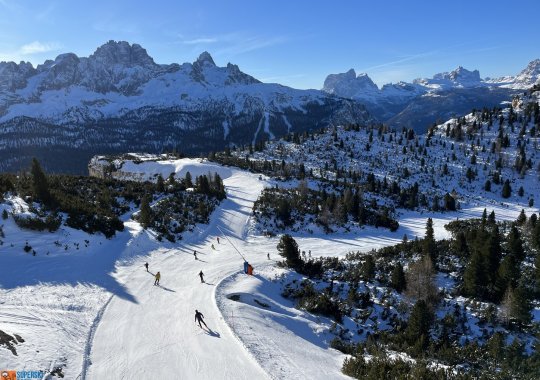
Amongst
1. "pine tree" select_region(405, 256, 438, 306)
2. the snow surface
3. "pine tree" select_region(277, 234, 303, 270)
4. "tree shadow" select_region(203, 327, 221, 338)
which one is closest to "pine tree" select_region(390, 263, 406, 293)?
"pine tree" select_region(405, 256, 438, 306)

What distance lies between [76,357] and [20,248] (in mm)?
20186

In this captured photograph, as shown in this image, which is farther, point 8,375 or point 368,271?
point 368,271

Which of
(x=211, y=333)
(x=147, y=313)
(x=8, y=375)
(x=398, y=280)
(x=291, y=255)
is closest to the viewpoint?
(x=8, y=375)

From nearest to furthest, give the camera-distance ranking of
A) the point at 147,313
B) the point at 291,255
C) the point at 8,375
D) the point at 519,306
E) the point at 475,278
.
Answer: the point at 8,375 < the point at 147,313 < the point at 519,306 < the point at 475,278 < the point at 291,255

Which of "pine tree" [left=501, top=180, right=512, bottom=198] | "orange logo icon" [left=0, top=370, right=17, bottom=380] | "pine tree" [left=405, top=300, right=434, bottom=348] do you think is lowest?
"pine tree" [left=405, top=300, right=434, bottom=348]

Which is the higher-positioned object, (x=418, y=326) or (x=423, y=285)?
(x=423, y=285)

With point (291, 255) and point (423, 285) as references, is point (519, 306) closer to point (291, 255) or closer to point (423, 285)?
point (423, 285)

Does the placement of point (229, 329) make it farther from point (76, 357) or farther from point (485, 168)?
point (485, 168)

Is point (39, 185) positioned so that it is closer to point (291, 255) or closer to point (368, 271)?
point (291, 255)

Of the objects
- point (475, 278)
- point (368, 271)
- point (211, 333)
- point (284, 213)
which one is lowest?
point (368, 271)

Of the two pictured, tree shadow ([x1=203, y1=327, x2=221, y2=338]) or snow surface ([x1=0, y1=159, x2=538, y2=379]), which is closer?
snow surface ([x1=0, y1=159, x2=538, y2=379])

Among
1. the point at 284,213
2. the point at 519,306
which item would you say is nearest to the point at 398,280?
the point at 519,306

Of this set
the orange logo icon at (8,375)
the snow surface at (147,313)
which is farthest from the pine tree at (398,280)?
the orange logo icon at (8,375)

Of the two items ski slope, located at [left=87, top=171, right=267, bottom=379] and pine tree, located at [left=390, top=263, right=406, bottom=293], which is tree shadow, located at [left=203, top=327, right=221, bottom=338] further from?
pine tree, located at [left=390, top=263, right=406, bottom=293]
